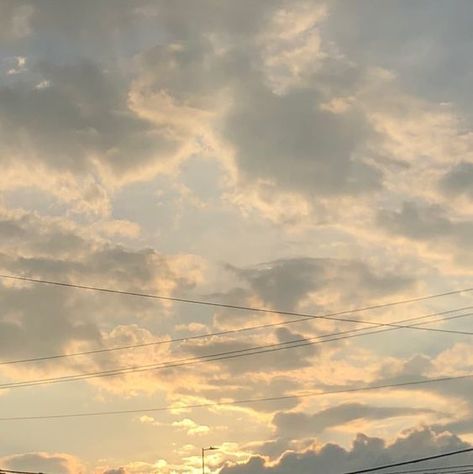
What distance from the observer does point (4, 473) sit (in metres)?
67.5

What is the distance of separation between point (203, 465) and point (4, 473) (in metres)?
49.5

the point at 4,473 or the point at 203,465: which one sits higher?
the point at 4,473

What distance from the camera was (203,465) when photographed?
95062 millimetres

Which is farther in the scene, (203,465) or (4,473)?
(203,465)
